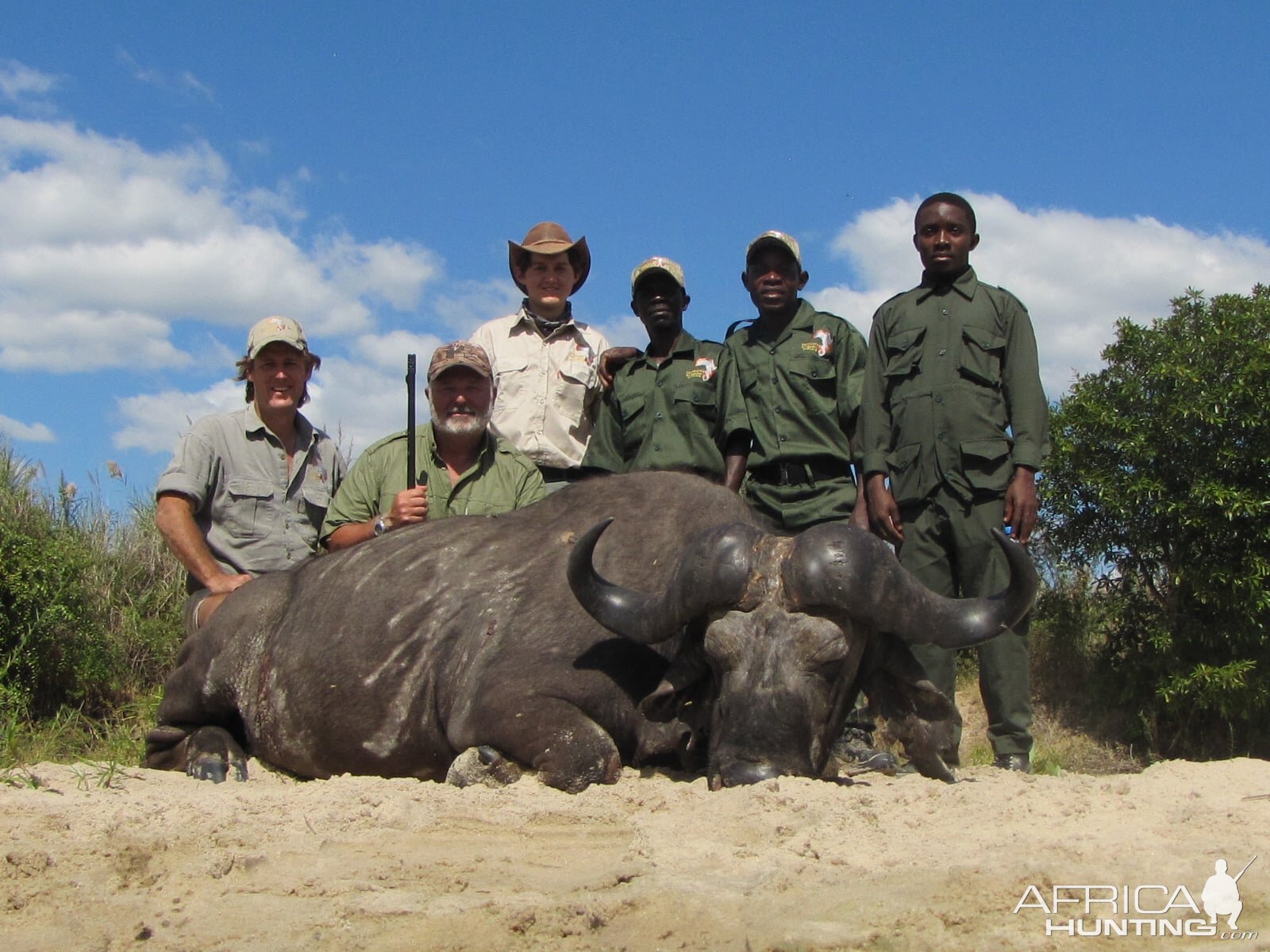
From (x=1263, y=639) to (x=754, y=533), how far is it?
20.5 ft

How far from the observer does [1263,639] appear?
30.4 ft

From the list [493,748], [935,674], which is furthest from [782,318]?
[493,748]

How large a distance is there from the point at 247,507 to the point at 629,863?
4.61 m

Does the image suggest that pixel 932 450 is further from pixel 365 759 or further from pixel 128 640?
pixel 128 640

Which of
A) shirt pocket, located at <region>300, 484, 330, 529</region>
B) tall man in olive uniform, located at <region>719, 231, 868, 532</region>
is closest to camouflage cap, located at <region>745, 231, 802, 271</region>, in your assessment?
tall man in olive uniform, located at <region>719, 231, 868, 532</region>

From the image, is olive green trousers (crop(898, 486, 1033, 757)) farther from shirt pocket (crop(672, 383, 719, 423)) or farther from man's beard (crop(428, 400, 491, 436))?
man's beard (crop(428, 400, 491, 436))

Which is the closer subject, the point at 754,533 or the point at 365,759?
the point at 754,533

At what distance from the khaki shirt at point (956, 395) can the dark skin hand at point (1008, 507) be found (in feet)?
0.18

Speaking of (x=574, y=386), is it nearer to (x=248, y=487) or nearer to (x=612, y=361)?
(x=612, y=361)

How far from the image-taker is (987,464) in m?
6.36

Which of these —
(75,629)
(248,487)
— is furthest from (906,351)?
(75,629)

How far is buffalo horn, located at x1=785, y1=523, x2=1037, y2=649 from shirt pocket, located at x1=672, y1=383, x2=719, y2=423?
2.63 metres

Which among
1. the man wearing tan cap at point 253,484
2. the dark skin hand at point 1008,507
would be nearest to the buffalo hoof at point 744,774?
the dark skin hand at point 1008,507

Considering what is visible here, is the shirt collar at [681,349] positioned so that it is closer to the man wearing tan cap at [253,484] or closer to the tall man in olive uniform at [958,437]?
the tall man in olive uniform at [958,437]
